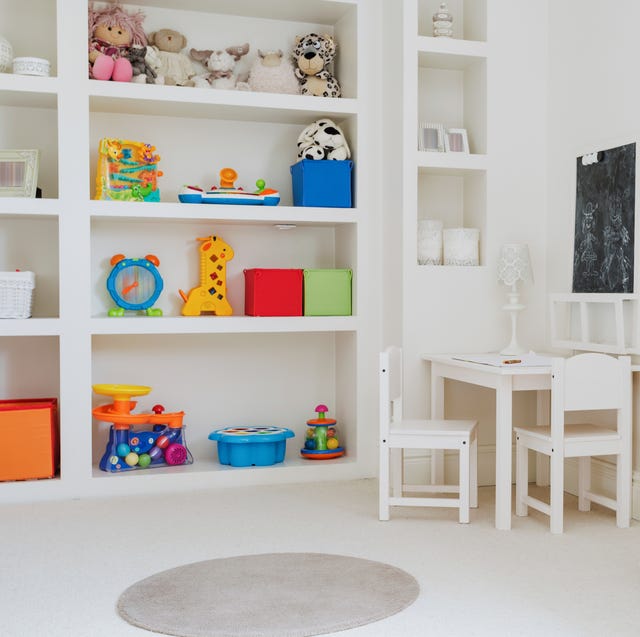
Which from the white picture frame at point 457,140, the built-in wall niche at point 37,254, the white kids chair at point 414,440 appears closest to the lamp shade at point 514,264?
the white picture frame at point 457,140

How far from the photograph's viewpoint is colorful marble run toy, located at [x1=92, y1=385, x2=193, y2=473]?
366 cm

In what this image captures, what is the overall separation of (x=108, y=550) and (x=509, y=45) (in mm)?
2757

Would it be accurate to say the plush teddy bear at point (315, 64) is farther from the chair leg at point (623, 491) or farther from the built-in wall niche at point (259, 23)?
the chair leg at point (623, 491)

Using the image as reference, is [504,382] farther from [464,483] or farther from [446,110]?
[446,110]

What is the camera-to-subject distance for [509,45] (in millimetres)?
3836

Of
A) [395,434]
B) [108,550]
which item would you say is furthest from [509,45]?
[108,550]

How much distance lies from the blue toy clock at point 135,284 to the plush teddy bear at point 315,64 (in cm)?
109

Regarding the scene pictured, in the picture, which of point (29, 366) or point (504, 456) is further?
point (29, 366)

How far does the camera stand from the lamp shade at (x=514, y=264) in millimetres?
3654

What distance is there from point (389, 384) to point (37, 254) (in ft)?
5.74

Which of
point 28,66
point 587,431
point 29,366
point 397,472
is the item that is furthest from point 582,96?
point 29,366

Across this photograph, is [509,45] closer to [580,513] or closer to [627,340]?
[627,340]

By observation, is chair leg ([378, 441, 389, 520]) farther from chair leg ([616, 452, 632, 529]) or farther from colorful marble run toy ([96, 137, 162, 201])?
colorful marble run toy ([96, 137, 162, 201])

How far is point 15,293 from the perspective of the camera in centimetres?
349
